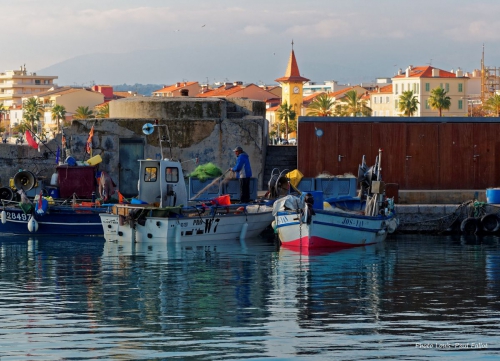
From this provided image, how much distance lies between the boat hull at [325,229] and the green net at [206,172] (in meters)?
4.63

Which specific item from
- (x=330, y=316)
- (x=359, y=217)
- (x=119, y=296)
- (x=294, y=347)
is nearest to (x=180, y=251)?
(x=359, y=217)

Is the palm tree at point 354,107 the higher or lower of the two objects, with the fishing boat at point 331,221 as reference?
higher

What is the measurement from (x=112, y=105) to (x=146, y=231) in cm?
945

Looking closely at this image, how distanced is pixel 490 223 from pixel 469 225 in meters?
0.64

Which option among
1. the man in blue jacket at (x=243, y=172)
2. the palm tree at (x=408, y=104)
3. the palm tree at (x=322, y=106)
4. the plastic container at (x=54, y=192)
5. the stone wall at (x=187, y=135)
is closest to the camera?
the man in blue jacket at (x=243, y=172)

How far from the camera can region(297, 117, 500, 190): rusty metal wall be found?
32125 mm

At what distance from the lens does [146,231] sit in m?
25.5

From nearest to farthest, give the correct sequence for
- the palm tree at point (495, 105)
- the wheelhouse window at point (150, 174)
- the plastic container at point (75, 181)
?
the wheelhouse window at point (150, 174) < the plastic container at point (75, 181) < the palm tree at point (495, 105)

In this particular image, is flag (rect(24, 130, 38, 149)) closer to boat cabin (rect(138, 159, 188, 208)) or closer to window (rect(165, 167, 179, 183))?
boat cabin (rect(138, 159, 188, 208))

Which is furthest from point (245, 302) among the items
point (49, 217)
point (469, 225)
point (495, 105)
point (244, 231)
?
point (495, 105)

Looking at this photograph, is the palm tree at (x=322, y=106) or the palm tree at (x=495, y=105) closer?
the palm tree at (x=495, y=105)

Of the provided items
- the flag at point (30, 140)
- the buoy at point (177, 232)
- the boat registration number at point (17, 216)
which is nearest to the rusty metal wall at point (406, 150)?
the buoy at point (177, 232)

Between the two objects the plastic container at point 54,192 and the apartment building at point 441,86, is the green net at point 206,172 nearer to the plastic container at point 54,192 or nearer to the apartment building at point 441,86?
the plastic container at point 54,192

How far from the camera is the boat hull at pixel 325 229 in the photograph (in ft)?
81.6
